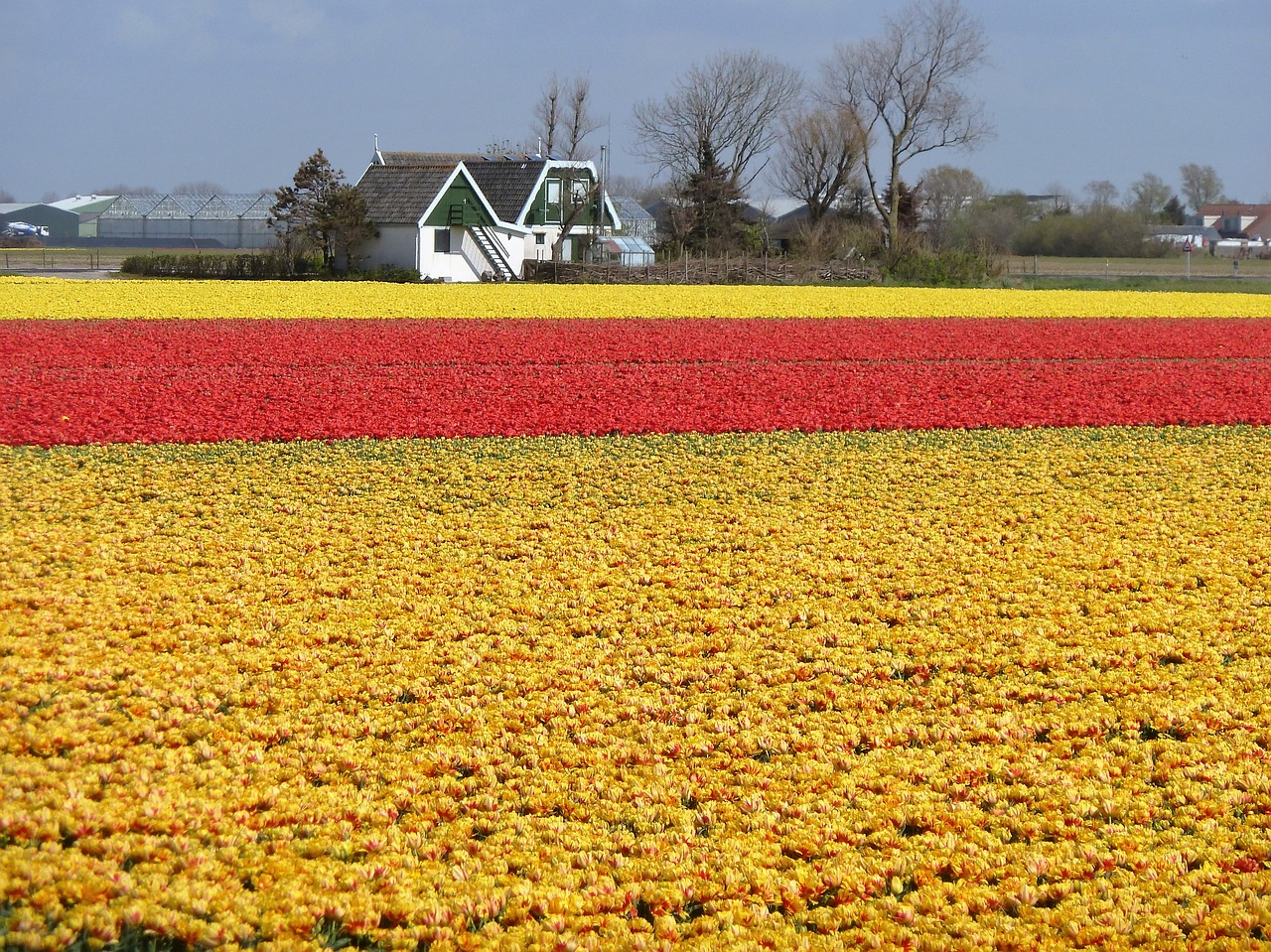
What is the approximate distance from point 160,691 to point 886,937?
11.8ft

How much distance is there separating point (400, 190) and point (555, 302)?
19870 mm

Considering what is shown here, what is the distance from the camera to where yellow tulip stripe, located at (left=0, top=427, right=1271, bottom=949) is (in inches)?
165

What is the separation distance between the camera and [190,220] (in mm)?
89500

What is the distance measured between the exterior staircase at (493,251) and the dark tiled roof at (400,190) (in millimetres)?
2451

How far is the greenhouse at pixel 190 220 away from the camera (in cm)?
8812

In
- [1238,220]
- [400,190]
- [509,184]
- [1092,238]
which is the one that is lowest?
[1092,238]

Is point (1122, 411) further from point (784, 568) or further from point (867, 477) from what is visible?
point (784, 568)

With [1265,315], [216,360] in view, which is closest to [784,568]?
[216,360]

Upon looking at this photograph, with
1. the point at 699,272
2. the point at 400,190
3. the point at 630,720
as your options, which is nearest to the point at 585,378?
the point at 630,720

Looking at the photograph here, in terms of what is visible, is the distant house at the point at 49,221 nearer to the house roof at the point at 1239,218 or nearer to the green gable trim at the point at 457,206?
the green gable trim at the point at 457,206

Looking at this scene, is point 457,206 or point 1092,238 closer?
point 457,206

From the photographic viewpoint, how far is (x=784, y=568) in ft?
27.6

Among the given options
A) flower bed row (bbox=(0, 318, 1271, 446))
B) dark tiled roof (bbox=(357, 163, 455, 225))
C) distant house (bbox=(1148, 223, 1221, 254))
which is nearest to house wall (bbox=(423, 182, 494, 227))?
dark tiled roof (bbox=(357, 163, 455, 225))

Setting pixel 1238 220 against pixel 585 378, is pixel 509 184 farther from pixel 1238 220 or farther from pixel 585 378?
pixel 1238 220
